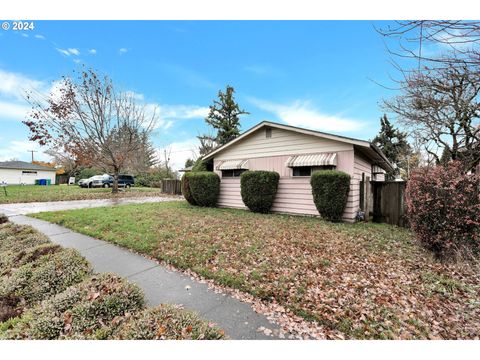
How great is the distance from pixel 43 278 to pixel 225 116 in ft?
76.6

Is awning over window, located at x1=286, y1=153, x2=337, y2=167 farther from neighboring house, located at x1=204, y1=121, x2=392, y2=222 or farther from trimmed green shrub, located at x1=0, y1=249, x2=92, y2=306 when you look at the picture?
trimmed green shrub, located at x1=0, y1=249, x2=92, y2=306

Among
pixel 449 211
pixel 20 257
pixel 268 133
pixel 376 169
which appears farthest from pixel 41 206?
pixel 376 169

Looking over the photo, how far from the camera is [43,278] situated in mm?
2898

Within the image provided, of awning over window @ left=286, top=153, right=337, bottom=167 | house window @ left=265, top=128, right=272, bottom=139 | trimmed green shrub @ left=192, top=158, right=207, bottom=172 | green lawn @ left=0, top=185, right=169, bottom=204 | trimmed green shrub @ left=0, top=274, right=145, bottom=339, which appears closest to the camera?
trimmed green shrub @ left=0, top=274, right=145, bottom=339

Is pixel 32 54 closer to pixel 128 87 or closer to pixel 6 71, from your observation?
pixel 6 71

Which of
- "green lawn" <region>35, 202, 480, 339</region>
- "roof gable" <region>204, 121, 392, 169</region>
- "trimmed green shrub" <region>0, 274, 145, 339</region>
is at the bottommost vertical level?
"green lawn" <region>35, 202, 480, 339</region>

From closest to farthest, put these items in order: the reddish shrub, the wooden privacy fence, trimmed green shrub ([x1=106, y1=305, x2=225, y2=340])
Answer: trimmed green shrub ([x1=106, y1=305, x2=225, y2=340]) < the reddish shrub < the wooden privacy fence

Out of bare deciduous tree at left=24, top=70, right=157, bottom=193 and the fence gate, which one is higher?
bare deciduous tree at left=24, top=70, right=157, bottom=193

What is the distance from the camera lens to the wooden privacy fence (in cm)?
1916

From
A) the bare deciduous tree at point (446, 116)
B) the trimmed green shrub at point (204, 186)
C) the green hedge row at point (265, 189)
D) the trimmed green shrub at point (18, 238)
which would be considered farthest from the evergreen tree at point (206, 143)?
the trimmed green shrub at point (18, 238)

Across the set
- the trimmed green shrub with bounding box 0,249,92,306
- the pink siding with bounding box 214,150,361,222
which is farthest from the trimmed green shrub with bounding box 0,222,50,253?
the pink siding with bounding box 214,150,361,222

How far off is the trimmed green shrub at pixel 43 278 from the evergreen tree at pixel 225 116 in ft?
70.4

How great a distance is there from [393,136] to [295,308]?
27.3 metres

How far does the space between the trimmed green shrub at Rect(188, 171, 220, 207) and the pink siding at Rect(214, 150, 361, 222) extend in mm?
1062
